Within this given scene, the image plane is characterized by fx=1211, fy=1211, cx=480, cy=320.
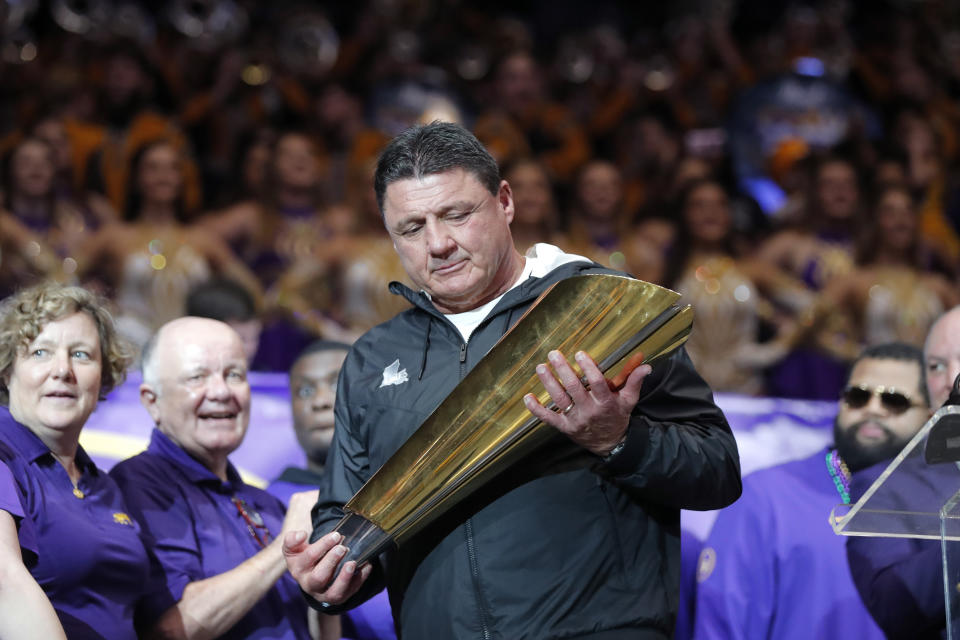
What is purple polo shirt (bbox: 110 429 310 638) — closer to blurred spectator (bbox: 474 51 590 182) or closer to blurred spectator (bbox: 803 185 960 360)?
blurred spectator (bbox: 803 185 960 360)

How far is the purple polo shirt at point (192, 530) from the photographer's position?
3252 millimetres

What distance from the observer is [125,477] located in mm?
3371

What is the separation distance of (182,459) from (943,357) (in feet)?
7.57

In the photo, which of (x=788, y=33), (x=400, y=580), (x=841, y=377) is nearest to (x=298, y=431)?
(x=400, y=580)

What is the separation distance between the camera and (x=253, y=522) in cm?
351

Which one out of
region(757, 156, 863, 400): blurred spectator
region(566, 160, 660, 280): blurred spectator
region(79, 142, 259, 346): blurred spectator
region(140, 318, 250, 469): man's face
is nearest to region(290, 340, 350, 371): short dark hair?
region(140, 318, 250, 469): man's face

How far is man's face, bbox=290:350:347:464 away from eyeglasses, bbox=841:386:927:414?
1753mm

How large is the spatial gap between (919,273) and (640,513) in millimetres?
5453

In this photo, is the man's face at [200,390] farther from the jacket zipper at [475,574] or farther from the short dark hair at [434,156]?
the jacket zipper at [475,574]

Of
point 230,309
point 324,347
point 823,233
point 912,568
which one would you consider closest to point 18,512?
point 324,347

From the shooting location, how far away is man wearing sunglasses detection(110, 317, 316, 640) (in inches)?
125

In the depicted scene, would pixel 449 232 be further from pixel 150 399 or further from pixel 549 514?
pixel 150 399

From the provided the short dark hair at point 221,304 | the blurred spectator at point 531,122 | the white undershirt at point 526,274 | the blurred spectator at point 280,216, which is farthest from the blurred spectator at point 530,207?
the white undershirt at point 526,274

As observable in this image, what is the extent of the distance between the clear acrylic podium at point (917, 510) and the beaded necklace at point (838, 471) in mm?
1380
